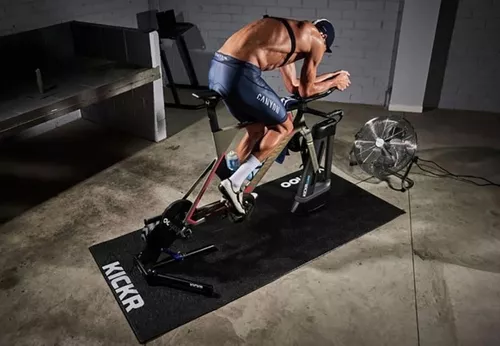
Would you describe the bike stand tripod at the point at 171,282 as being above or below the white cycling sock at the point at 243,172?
below

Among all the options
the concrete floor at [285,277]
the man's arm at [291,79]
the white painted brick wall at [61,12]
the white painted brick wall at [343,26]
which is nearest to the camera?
the concrete floor at [285,277]

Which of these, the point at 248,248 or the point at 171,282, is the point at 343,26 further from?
the point at 171,282

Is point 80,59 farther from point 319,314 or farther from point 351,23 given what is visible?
point 319,314

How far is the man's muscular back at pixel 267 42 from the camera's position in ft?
8.34

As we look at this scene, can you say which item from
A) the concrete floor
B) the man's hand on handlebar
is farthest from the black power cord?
the man's hand on handlebar

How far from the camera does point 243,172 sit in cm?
278

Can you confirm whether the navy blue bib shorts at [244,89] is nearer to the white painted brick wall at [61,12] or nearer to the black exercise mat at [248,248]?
the black exercise mat at [248,248]

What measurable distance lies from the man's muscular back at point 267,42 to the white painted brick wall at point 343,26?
237cm

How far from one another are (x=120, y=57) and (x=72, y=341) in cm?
266

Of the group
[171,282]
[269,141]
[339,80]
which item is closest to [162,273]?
[171,282]

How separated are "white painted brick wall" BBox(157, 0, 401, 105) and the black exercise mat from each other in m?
1.91

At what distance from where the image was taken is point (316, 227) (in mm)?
3098

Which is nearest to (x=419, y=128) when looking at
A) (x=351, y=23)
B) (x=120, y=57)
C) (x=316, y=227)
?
(x=351, y=23)

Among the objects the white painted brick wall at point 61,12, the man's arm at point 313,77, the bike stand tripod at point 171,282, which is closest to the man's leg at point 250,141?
the man's arm at point 313,77
